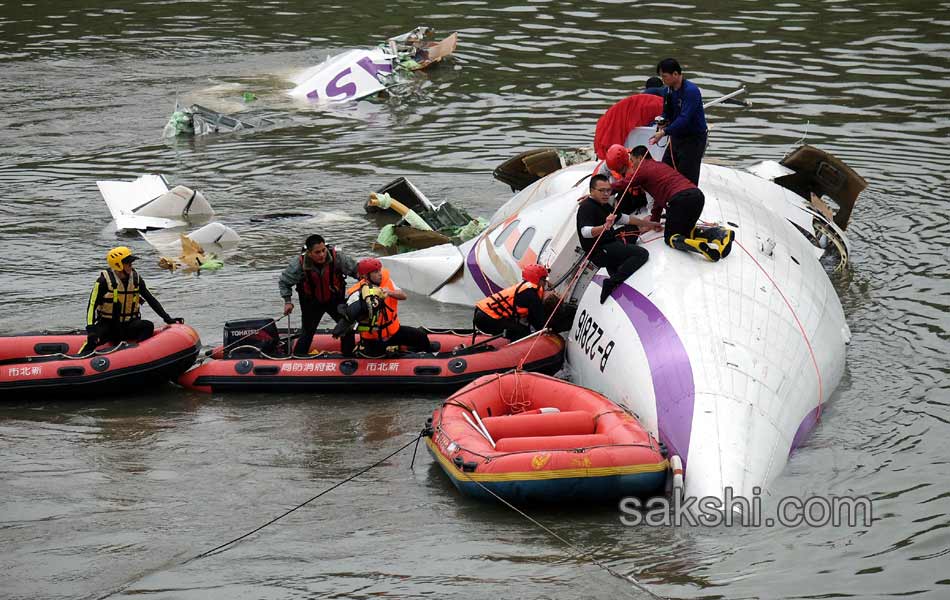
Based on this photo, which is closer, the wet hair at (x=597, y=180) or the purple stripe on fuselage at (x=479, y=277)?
the wet hair at (x=597, y=180)

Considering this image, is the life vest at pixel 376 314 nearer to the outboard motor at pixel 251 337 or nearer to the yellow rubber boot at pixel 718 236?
the outboard motor at pixel 251 337

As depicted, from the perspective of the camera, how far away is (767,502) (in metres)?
10.3

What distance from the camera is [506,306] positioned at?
14141 millimetres

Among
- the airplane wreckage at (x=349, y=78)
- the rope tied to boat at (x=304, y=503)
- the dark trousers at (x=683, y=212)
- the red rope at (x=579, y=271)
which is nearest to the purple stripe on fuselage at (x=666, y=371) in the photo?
the dark trousers at (x=683, y=212)

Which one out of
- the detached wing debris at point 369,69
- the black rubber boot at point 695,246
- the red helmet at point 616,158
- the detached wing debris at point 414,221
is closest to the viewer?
the black rubber boot at point 695,246

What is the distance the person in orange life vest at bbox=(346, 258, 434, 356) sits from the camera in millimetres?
13469

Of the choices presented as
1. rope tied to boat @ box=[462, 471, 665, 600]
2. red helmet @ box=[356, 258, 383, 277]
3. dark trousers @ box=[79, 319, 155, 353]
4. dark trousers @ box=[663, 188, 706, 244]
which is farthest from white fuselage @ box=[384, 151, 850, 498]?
dark trousers @ box=[79, 319, 155, 353]

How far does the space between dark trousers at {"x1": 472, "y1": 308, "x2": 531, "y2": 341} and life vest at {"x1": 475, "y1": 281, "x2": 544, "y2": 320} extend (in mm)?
56

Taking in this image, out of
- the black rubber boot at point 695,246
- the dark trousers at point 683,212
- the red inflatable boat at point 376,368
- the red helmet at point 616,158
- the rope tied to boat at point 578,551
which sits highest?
the red helmet at point 616,158

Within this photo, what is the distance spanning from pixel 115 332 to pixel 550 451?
19.3 ft

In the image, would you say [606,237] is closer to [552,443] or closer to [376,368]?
[376,368]

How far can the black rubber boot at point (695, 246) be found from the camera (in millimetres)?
12609

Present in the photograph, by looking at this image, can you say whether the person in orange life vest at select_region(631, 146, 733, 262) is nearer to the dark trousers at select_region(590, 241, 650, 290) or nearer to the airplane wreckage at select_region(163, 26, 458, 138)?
the dark trousers at select_region(590, 241, 650, 290)

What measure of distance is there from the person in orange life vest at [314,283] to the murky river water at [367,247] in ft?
3.40
